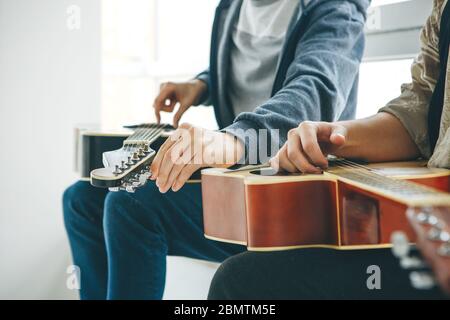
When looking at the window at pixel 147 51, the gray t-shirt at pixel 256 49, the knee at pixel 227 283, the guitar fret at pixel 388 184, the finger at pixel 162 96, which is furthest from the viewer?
the window at pixel 147 51

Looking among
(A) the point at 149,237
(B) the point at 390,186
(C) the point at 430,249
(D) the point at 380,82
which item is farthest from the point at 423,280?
(D) the point at 380,82

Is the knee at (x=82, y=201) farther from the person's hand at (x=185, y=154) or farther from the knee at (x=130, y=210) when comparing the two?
the person's hand at (x=185, y=154)

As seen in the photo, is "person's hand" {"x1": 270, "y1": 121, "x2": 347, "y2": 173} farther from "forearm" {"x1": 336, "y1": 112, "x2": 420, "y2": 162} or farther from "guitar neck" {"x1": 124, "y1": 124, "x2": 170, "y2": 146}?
"guitar neck" {"x1": 124, "y1": 124, "x2": 170, "y2": 146}

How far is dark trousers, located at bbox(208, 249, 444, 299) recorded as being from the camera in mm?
547

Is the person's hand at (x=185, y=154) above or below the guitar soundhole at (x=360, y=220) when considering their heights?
above

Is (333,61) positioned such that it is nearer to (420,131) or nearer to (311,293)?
(420,131)

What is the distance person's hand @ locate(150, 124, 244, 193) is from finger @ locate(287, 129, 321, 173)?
0.33ft

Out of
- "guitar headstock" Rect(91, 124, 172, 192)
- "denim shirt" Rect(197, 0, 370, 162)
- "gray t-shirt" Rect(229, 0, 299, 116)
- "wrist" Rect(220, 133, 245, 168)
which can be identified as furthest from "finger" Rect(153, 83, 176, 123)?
"wrist" Rect(220, 133, 245, 168)

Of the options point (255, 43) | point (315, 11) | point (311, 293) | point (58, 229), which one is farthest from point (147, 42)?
point (311, 293)

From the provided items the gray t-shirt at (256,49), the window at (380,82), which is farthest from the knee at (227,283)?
the window at (380,82)

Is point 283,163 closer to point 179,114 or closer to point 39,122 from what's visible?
point 179,114

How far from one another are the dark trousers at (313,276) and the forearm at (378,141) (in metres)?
0.22

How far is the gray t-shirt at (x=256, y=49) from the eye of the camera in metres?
1.07

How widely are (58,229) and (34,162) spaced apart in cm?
26
